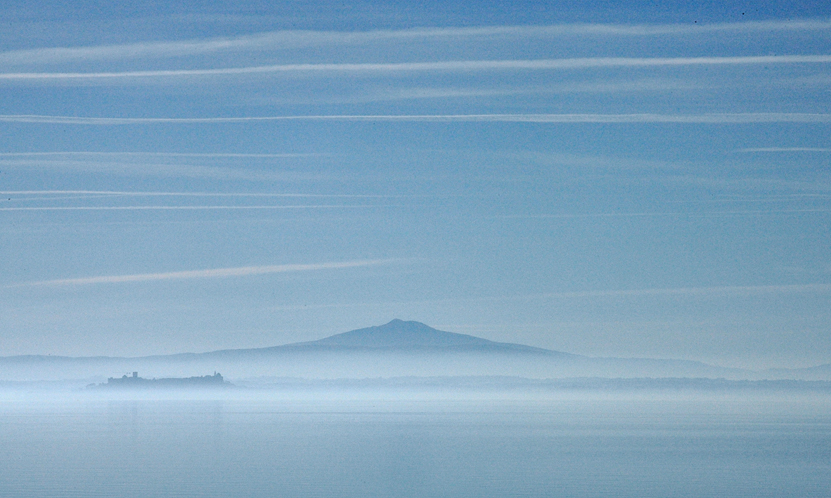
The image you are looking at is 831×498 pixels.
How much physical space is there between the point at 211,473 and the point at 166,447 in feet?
53.2

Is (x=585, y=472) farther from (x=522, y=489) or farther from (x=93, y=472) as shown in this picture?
(x=93, y=472)

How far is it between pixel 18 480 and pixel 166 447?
17.5m

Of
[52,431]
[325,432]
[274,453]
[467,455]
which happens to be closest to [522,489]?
[467,455]

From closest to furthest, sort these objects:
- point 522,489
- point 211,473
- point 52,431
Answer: point 522,489, point 211,473, point 52,431

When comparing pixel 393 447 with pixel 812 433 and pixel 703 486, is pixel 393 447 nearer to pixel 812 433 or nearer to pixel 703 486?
pixel 703 486

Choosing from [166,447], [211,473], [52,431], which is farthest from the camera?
[52,431]

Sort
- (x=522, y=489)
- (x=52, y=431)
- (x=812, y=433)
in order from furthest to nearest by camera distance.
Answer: (x=52, y=431), (x=812, y=433), (x=522, y=489)

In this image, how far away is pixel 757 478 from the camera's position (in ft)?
137

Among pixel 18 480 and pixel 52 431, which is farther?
pixel 52 431

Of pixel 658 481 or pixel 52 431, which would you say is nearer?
pixel 658 481

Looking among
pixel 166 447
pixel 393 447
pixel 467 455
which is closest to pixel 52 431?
pixel 166 447

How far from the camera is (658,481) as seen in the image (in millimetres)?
39938

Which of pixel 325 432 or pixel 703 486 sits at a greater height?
pixel 325 432

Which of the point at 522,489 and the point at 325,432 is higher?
the point at 325,432
